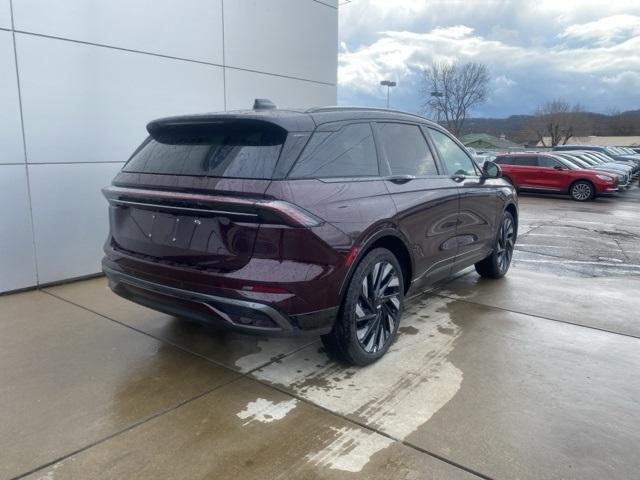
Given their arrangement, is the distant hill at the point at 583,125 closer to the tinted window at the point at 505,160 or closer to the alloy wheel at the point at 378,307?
the tinted window at the point at 505,160

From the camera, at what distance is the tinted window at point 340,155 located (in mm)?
3135

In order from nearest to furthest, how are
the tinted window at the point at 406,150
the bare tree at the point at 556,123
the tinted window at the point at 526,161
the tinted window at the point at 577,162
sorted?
1. the tinted window at the point at 406,150
2. the tinted window at the point at 577,162
3. the tinted window at the point at 526,161
4. the bare tree at the point at 556,123

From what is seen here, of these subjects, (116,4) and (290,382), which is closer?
(290,382)

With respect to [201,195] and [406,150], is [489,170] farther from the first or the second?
[201,195]

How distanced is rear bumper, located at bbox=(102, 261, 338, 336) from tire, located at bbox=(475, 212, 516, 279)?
3.30 meters

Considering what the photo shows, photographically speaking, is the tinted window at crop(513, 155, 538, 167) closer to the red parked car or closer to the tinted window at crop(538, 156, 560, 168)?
the red parked car

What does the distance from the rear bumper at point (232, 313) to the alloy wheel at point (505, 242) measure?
11.5 ft

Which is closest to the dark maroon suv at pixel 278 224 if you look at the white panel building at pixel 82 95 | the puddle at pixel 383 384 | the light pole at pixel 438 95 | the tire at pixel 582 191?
the puddle at pixel 383 384

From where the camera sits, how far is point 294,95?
843 centimetres

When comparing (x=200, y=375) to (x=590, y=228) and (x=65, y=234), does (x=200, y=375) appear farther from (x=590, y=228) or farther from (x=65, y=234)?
(x=590, y=228)

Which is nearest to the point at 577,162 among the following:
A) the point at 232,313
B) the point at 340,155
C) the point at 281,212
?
the point at 340,155

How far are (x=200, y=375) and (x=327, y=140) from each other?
1852 millimetres

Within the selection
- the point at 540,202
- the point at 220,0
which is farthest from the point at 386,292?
the point at 540,202

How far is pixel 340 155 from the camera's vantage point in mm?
3416
